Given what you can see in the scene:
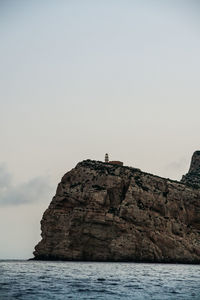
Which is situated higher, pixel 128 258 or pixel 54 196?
pixel 54 196

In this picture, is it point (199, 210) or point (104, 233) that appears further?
point (199, 210)

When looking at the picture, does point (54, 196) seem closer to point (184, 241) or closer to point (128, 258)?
point (128, 258)

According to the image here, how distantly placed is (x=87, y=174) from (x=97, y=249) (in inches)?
Result: 1029

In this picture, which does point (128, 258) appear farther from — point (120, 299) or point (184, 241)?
point (120, 299)

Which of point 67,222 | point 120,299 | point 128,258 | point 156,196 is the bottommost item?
point 120,299

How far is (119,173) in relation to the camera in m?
150

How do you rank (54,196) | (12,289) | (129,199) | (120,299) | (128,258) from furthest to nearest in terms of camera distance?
(54,196) < (129,199) < (128,258) < (12,289) < (120,299)

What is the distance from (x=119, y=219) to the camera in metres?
136

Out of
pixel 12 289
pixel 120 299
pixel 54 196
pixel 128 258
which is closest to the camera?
pixel 120 299

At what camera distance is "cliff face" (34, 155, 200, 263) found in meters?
135

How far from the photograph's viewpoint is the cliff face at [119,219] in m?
135

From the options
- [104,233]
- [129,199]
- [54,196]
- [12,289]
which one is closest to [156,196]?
[129,199]

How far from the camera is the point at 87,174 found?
150m

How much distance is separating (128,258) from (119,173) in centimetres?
2965
